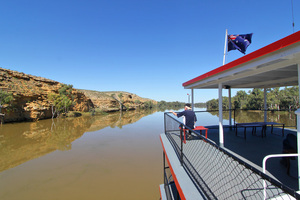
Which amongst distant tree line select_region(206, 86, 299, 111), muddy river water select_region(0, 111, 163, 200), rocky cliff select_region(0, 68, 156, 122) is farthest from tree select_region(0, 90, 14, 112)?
distant tree line select_region(206, 86, 299, 111)

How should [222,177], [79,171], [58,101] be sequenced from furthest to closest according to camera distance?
[58,101] < [79,171] < [222,177]

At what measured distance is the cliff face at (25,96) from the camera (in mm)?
23156

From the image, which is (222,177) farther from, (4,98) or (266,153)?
(4,98)

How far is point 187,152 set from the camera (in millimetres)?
3754

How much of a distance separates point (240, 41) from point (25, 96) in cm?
3208

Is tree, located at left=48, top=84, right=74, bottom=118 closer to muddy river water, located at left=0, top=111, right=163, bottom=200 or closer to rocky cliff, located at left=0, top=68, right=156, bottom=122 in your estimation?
rocky cliff, located at left=0, top=68, right=156, bottom=122

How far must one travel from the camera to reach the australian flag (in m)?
5.92

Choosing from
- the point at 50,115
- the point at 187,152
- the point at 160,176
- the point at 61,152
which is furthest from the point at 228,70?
the point at 50,115

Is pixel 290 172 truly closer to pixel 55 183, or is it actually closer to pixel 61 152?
pixel 55 183

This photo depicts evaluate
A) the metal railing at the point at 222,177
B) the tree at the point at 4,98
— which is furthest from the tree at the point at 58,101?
the metal railing at the point at 222,177

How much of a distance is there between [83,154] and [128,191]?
5619 mm

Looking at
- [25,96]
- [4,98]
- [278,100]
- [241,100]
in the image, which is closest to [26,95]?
[25,96]

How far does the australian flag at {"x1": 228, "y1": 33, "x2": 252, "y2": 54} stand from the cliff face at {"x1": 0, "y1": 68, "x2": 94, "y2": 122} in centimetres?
2911

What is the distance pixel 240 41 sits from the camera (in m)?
5.98
